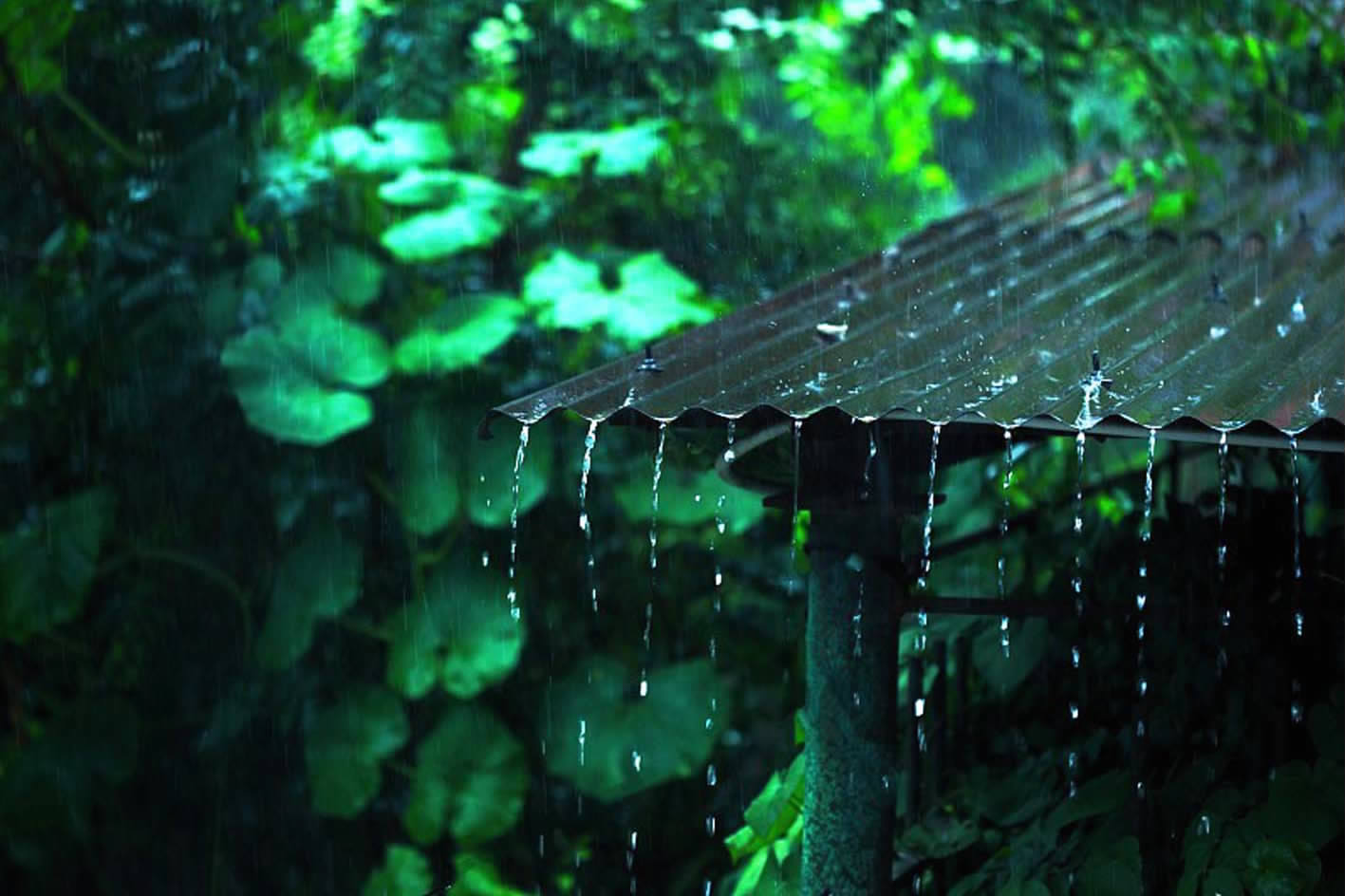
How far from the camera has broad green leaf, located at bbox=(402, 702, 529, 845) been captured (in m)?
5.43

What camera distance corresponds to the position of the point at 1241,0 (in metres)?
5.34

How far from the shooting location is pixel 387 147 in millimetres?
5766

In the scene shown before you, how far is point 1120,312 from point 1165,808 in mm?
1127

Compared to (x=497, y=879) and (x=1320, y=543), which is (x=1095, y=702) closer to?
A: (x=1320, y=543)

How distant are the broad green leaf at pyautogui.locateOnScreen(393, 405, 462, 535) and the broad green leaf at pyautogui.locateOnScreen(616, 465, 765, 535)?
83cm

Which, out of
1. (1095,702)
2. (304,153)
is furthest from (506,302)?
(1095,702)

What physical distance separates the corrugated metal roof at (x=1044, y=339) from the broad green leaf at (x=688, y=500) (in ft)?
6.29

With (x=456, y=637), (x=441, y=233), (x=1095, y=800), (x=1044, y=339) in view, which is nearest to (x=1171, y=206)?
(x=1044, y=339)

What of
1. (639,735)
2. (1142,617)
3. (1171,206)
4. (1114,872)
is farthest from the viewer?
(639,735)

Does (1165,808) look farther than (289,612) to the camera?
No

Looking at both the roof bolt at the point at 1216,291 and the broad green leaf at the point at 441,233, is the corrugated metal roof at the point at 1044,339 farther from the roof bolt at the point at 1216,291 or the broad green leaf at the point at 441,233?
the broad green leaf at the point at 441,233

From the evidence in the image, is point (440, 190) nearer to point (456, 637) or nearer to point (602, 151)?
point (602, 151)

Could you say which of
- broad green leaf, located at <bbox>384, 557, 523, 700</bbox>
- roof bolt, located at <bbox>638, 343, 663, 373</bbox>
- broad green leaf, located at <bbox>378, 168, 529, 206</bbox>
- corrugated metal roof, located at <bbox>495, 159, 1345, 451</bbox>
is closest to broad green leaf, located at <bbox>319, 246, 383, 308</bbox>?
broad green leaf, located at <bbox>378, 168, 529, 206</bbox>

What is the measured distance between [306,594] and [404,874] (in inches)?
45.3
